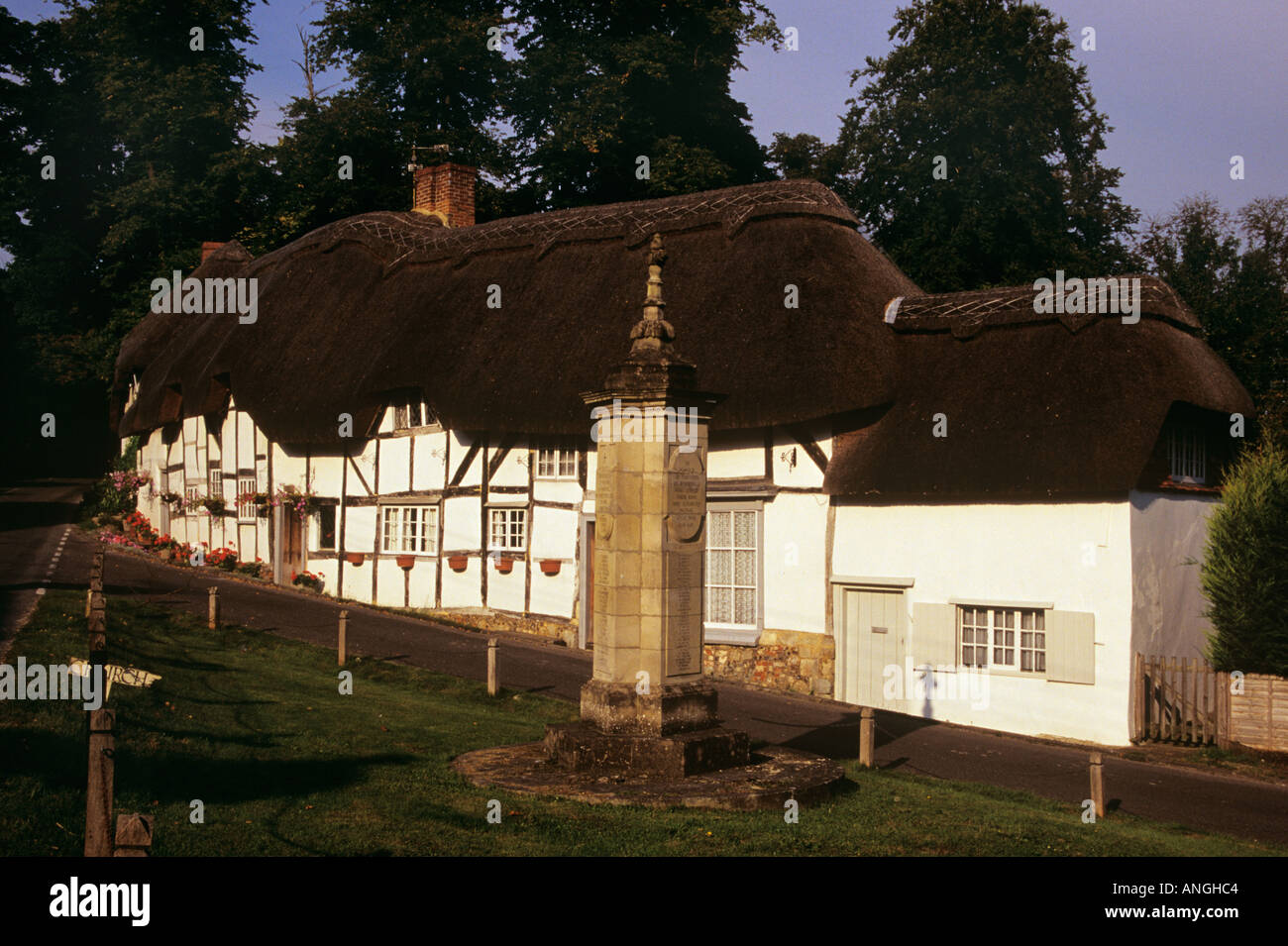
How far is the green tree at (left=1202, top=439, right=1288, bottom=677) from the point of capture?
1439cm

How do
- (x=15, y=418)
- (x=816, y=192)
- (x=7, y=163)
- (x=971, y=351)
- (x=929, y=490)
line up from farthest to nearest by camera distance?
(x=15, y=418) < (x=7, y=163) < (x=816, y=192) < (x=971, y=351) < (x=929, y=490)

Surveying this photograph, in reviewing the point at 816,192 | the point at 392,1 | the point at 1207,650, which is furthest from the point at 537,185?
the point at 1207,650

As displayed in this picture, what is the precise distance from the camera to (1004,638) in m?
15.9

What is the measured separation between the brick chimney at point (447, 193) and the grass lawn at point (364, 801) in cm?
1718

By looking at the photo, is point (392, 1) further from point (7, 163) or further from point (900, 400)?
point (900, 400)

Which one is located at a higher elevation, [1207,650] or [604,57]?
[604,57]

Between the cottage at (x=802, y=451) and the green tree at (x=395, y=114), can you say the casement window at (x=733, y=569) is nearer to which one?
the cottage at (x=802, y=451)

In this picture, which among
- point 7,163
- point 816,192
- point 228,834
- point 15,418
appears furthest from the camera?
point 15,418

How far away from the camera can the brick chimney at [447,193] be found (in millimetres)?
27625

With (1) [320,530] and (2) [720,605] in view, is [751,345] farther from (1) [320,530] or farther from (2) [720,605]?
(1) [320,530]

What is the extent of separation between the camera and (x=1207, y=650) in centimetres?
1529

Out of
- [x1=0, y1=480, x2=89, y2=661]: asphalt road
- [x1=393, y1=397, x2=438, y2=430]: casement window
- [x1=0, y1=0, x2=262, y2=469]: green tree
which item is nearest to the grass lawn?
[x1=0, y1=480, x2=89, y2=661]: asphalt road

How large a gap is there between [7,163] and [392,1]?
1526cm

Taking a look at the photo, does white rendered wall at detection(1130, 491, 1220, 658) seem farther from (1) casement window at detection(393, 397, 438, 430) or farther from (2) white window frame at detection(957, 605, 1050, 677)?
(1) casement window at detection(393, 397, 438, 430)
